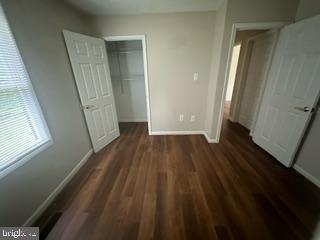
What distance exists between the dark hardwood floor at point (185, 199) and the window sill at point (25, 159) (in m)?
0.66

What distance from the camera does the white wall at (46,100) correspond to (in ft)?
4.24

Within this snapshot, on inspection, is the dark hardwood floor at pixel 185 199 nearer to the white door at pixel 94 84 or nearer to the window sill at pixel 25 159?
the white door at pixel 94 84

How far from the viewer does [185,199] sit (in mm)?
1634

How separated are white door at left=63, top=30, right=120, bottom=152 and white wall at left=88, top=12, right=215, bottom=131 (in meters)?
0.53

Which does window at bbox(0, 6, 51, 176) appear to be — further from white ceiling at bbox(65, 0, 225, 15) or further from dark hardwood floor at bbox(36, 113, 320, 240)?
white ceiling at bbox(65, 0, 225, 15)

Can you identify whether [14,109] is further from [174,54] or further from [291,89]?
[291,89]

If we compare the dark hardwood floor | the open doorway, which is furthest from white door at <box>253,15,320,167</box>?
the open doorway

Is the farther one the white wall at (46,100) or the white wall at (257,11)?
the white wall at (257,11)

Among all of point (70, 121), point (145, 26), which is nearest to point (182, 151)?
point (70, 121)

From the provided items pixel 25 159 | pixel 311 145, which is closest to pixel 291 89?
pixel 311 145

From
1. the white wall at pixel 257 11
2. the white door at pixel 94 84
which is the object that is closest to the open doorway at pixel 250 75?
the white wall at pixel 257 11

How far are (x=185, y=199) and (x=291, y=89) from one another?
2.14 metres

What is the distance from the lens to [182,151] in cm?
258

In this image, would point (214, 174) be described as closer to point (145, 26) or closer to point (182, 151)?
point (182, 151)
